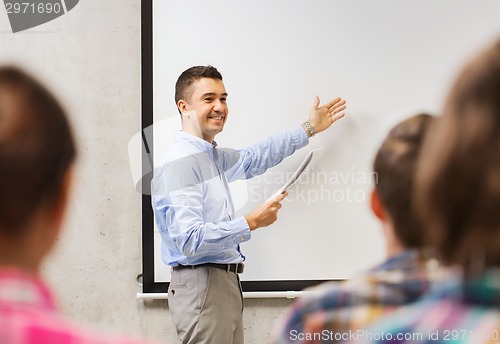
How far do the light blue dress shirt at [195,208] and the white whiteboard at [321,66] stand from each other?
326 millimetres

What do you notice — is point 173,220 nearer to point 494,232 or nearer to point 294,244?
point 294,244

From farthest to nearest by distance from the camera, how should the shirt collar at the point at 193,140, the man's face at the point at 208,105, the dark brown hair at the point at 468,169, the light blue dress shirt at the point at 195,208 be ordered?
the man's face at the point at 208,105, the shirt collar at the point at 193,140, the light blue dress shirt at the point at 195,208, the dark brown hair at the point at 468,169

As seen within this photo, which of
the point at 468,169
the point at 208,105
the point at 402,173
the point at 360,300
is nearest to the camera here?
the point at 468,169

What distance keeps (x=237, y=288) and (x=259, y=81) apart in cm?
99

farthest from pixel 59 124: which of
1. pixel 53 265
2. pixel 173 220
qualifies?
pixel 53 265

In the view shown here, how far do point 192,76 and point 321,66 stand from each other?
62cm

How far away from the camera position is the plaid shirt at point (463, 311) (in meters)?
0.63

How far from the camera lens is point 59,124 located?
0.70 m

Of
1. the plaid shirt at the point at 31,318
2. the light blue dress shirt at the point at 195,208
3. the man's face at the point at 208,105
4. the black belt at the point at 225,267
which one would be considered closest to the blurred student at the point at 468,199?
the plaid shirt at the point at 31,318

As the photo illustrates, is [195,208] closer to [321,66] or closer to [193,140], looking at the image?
[193,140]

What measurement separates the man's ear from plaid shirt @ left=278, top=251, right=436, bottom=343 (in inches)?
6.4

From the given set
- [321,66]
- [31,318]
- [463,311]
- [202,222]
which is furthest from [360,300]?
[321,66]

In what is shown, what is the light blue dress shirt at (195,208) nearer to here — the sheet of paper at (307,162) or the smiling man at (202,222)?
the smiling man at (202,222)

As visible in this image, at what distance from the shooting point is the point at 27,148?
68 cm
